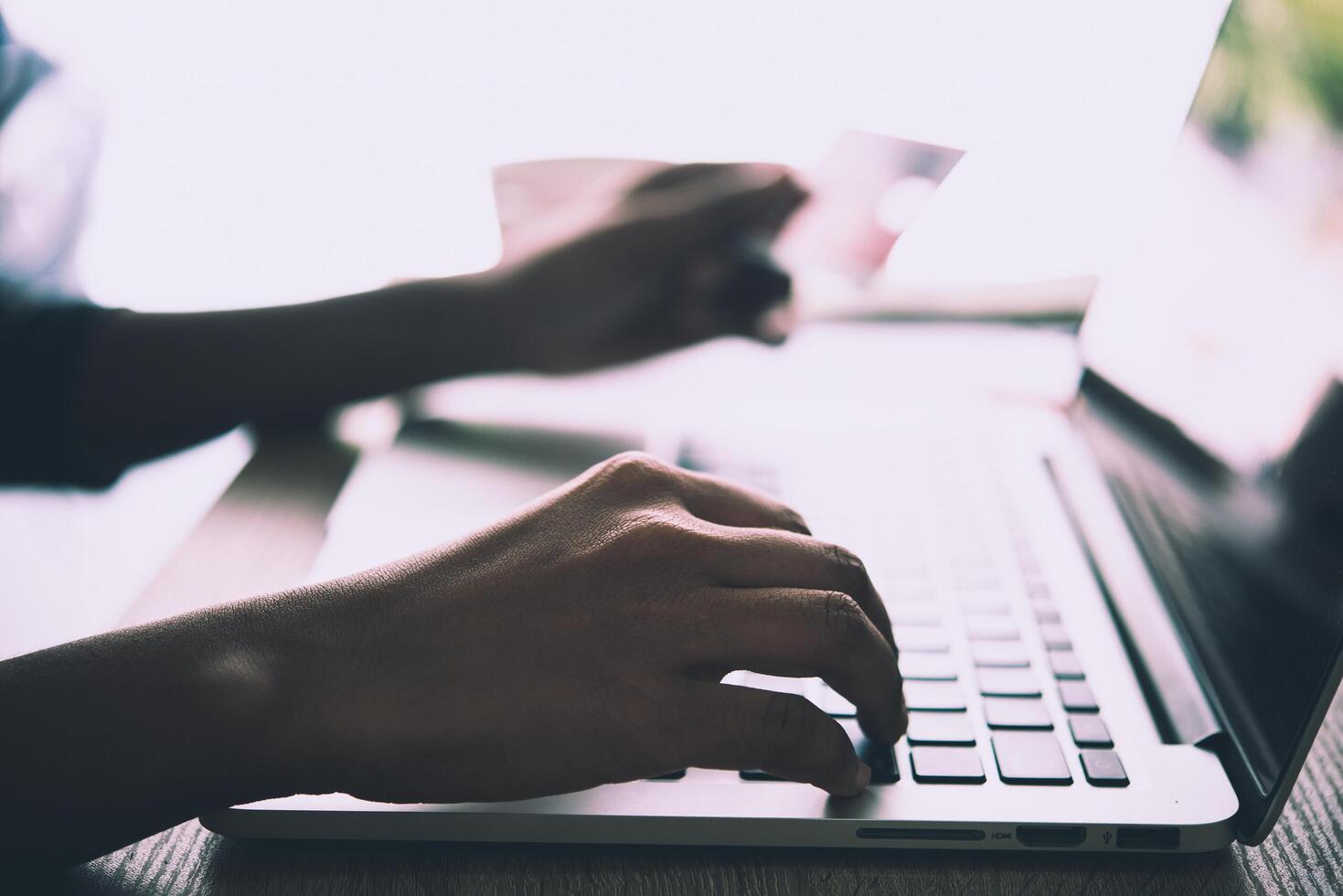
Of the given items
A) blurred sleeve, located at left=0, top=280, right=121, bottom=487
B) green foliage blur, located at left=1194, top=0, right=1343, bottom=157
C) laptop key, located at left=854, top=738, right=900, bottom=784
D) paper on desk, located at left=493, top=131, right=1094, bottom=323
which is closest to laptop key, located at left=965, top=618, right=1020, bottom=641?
laptop key, located at left=854, top=738, right=900, bottom=784

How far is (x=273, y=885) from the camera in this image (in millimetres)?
367

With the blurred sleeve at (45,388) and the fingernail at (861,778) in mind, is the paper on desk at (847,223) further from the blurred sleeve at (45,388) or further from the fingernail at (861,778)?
the fingernail at (861,778)

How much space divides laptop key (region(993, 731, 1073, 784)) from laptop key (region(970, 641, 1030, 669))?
1.9 inches

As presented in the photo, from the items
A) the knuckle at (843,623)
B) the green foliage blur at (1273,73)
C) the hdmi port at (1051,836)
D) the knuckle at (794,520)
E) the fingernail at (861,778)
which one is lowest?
the hdmi port at (1051,836)

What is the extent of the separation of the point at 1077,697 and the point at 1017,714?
0.13ft

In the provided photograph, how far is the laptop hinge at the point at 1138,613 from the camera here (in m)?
0.43

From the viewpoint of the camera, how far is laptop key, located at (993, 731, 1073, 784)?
1.29 feet

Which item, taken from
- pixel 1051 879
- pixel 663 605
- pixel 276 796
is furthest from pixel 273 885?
pixel 1051 879

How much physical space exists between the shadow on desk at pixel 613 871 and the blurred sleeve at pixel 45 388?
1.33 feet

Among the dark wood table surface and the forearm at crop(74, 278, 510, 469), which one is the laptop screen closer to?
the dark wood table surface

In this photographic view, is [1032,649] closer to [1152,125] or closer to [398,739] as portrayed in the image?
[398,739]

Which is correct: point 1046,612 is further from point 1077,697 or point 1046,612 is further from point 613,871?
point 613,871

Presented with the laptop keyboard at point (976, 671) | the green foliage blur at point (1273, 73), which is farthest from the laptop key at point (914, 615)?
the green foliage blur at point (1273, 73)

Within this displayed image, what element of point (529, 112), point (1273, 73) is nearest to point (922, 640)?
point (1273, 73)
